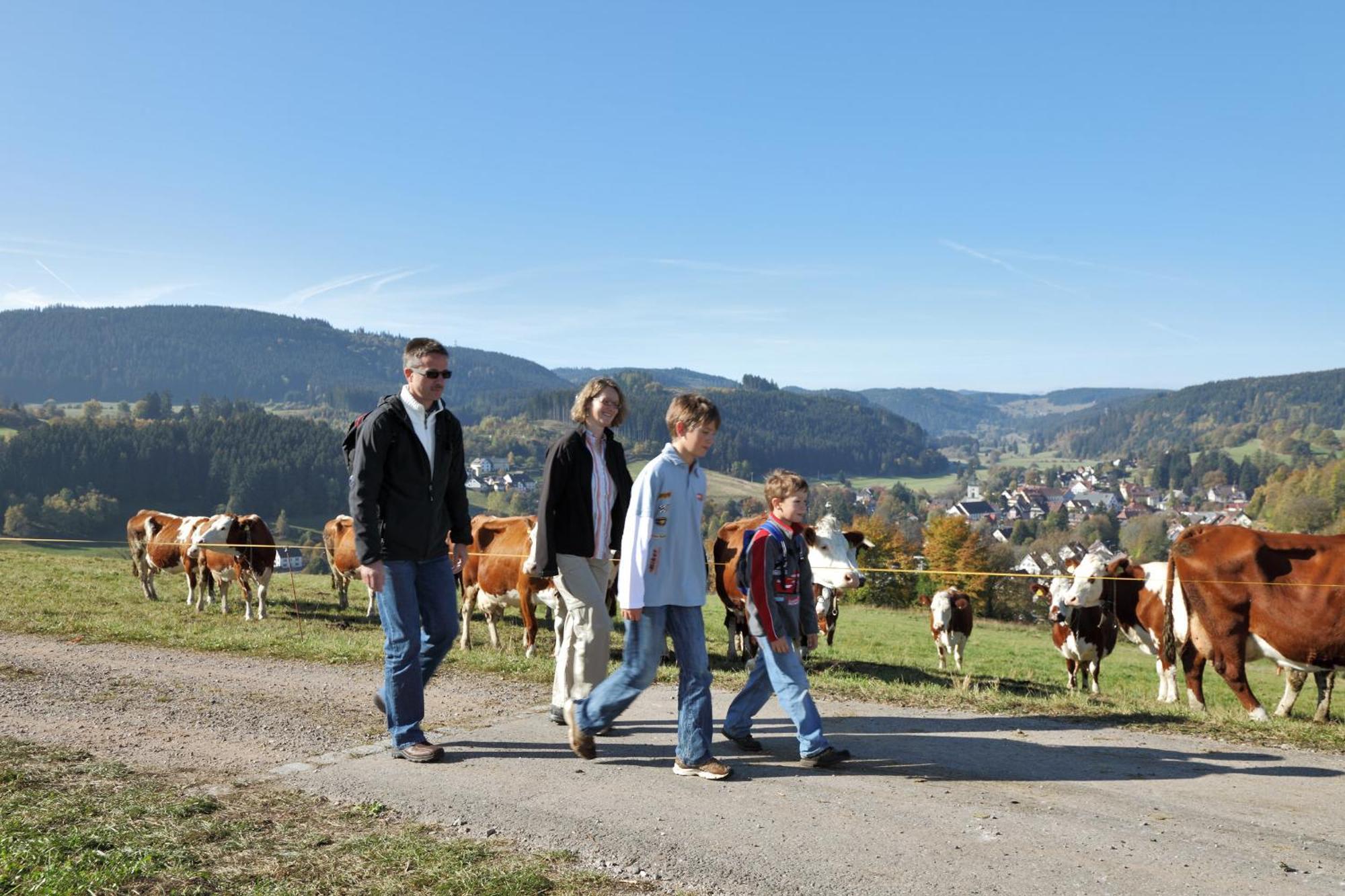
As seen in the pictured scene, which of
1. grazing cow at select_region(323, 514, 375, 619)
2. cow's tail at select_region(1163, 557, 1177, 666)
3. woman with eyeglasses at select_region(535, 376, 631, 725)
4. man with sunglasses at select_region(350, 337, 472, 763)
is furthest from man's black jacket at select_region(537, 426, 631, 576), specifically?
grazing cow at select_region(323, 514, 375, 619)

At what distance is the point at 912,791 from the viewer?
18.5 ft

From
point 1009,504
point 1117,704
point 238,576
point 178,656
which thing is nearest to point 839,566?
point 1117,704

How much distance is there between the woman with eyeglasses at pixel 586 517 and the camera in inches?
257

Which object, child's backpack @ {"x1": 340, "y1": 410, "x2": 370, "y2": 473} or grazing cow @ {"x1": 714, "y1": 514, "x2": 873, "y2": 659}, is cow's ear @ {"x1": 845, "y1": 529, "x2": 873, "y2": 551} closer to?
grazing cow @ {"x1": 714, "y1": 514, "x2": 873, "y2": 659}

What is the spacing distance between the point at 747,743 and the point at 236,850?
3.17m

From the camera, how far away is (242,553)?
1738 centimetres

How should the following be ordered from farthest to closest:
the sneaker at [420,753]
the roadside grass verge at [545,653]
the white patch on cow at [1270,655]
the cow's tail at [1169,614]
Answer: the cow's tail at [1169,614], the white patch on cow at [1270,655], the roadside grass verge at [545,653], the sneaker at [420,753]

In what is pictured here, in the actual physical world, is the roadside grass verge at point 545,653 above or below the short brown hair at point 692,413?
below

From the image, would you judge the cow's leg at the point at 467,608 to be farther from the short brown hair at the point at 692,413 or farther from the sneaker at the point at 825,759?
the short brown hair at the point at 692,413

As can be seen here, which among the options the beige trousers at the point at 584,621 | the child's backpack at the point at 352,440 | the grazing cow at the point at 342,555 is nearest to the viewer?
the child's backpack at the point at 352,440

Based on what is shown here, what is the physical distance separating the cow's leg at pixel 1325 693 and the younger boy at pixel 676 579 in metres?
6.47

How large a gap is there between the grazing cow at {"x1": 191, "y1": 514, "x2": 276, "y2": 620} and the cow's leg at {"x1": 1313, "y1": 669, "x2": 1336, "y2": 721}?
49.0 ft

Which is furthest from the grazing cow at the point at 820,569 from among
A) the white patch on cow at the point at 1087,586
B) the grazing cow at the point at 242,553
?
the grazing cow at the point at 242,553

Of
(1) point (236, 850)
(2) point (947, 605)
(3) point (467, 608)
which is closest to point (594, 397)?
(1) point (236, 850)
